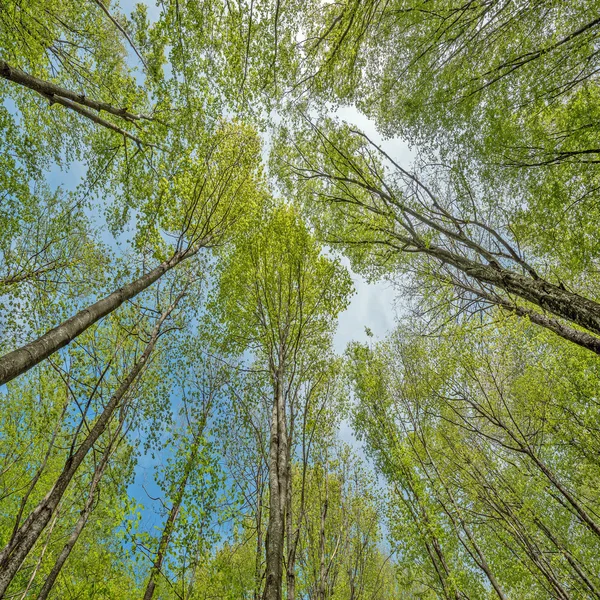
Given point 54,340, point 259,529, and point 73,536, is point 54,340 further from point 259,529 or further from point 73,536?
point 259,529

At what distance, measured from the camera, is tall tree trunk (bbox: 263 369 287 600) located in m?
2.87

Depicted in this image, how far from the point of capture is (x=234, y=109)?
20.5ft

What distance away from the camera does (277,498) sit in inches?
143

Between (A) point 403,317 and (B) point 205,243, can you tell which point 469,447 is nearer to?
(A) point 403,317

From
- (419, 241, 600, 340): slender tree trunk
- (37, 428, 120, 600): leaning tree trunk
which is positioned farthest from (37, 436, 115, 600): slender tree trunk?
(419, 241, 600, 340): slender tree trunk

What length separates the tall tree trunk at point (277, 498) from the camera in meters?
2.87

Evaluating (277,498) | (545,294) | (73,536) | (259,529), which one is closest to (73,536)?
(73,536)

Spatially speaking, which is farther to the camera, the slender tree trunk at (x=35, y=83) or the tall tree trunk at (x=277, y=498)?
the slender tree trunk at (x=35, y=83)

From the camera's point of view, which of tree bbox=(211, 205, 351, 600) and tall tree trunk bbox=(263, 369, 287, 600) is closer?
tall tree trunk bbox=(263, 369, 287, 600)

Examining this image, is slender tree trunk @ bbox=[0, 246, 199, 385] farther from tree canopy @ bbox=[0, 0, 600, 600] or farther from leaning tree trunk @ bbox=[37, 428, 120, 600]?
leaning tree trunk @ bbox=[37, 428, 120, 600]

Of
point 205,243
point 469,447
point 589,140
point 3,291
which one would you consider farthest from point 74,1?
point 469,447

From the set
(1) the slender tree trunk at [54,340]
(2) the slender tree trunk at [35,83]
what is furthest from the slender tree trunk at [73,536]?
(2) the slender tree trunk at [35,83]

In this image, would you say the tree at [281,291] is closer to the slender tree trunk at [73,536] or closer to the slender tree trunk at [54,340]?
the slender tree trunk at [54,340]

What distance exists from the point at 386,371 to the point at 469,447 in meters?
3.71
